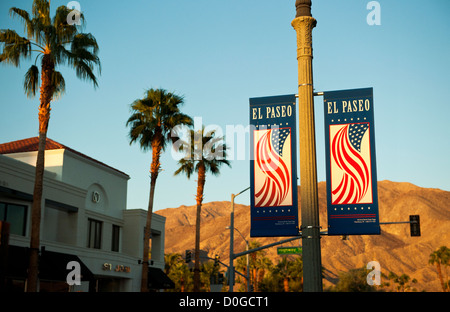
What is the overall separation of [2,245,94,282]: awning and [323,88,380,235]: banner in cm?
2139

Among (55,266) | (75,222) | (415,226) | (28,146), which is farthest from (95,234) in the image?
(415,226)

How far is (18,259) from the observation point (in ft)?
97.7

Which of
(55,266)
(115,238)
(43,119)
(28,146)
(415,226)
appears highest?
(28,146)

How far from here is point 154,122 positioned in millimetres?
37031

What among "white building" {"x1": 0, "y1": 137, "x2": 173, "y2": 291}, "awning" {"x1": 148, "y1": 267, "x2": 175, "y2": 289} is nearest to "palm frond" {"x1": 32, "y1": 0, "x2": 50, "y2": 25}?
"white building" {"x1": 0, "y1": 137, "x2": 173, "y2": 291}

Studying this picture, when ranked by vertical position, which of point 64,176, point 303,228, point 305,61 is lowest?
point 303,228

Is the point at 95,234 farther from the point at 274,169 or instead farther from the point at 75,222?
the point at 274,169

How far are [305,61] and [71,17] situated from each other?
62.6 ft

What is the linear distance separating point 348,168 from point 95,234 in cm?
3392

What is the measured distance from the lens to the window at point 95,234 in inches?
1630

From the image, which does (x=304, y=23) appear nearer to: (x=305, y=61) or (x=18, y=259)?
(x=305, y=61)

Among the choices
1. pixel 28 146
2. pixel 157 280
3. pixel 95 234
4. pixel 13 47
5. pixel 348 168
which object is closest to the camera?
pixel 348 168
